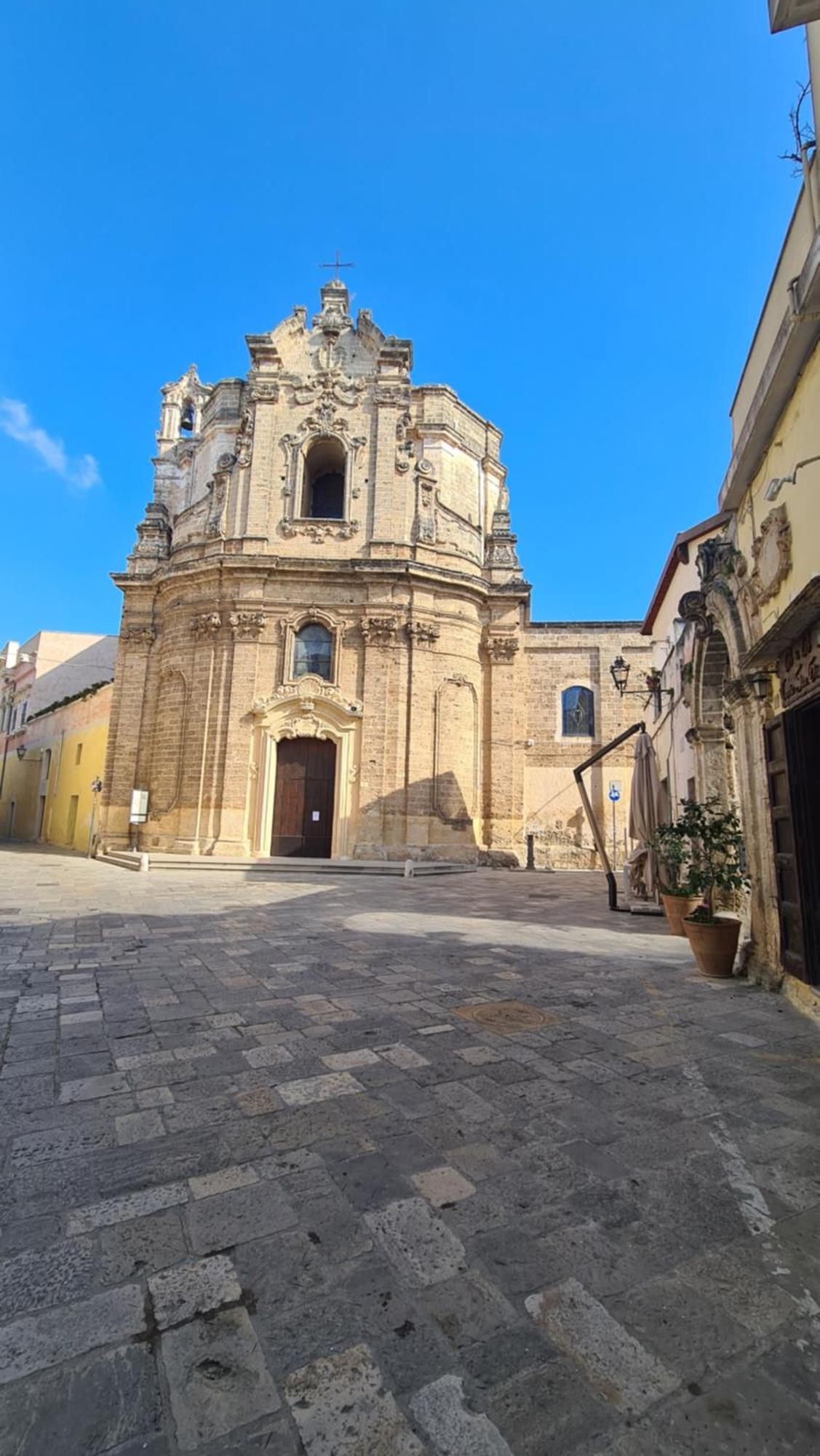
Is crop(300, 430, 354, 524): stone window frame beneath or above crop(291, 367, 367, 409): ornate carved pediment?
beneath

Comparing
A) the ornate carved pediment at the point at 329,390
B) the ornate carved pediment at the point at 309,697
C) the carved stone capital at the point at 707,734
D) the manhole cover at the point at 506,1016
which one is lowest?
the manhole cover at the point at 506,1016

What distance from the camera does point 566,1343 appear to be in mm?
1667

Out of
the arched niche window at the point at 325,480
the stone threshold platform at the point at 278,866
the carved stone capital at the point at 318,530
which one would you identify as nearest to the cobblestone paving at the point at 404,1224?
the stone threshold platform at the point at 278,866

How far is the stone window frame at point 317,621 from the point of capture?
18.9 metres

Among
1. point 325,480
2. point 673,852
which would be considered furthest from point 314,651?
point 673,852

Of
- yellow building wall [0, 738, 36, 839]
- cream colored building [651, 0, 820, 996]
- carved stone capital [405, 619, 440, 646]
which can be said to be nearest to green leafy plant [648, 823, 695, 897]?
cream colored building [651, 0, 820, 996]

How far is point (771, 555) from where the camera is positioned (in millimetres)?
5406

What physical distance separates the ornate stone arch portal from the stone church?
0.19 feet

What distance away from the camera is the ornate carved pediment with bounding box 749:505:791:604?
5156mm

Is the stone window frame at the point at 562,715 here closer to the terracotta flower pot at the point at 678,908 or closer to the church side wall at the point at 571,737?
the church side wall at the point at 571,737

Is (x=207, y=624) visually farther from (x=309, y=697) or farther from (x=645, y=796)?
(x=645, y=796)

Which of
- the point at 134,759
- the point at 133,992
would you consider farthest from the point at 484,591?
the point at 133,992

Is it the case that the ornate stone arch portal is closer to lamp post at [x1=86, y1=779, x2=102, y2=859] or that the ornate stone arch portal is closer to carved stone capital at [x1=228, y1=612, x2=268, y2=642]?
carved stone capital at [x1=228, y1=612, x2=268, y2=642]

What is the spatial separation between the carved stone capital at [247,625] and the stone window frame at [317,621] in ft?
2.10
